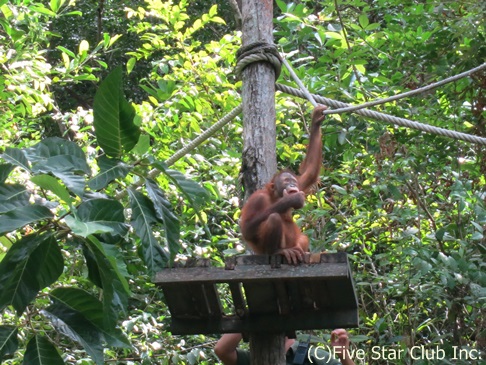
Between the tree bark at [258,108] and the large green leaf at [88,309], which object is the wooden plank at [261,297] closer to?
the tree bark at [258,108]

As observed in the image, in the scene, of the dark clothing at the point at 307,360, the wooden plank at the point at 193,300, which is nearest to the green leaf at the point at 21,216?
the wooden plank at the point at 193,300

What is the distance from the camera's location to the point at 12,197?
7.00ft

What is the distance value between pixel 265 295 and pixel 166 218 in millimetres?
Result: 957

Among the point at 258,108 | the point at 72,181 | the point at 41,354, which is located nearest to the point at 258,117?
the point at 258,108

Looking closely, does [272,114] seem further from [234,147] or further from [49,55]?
[49,55]

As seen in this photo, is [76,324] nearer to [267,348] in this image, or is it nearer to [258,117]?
[267,348]

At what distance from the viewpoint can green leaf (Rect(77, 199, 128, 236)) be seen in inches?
83.9

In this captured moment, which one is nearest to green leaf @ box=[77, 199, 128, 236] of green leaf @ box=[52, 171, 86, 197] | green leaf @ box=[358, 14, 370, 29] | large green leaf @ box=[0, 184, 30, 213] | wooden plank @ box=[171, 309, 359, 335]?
green leaf @ box=[52, 171, 86, 197]

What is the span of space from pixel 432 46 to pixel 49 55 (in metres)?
7.05

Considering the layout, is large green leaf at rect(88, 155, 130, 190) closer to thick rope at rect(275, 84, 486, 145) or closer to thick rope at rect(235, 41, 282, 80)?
thick rope at rect(235, 41, 282, 80)

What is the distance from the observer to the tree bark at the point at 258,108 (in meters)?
3.71

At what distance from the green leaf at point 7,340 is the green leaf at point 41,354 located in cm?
5

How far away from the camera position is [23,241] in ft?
7.00

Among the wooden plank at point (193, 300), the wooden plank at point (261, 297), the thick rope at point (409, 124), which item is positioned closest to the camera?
the wooden plank at point (261, 297)
